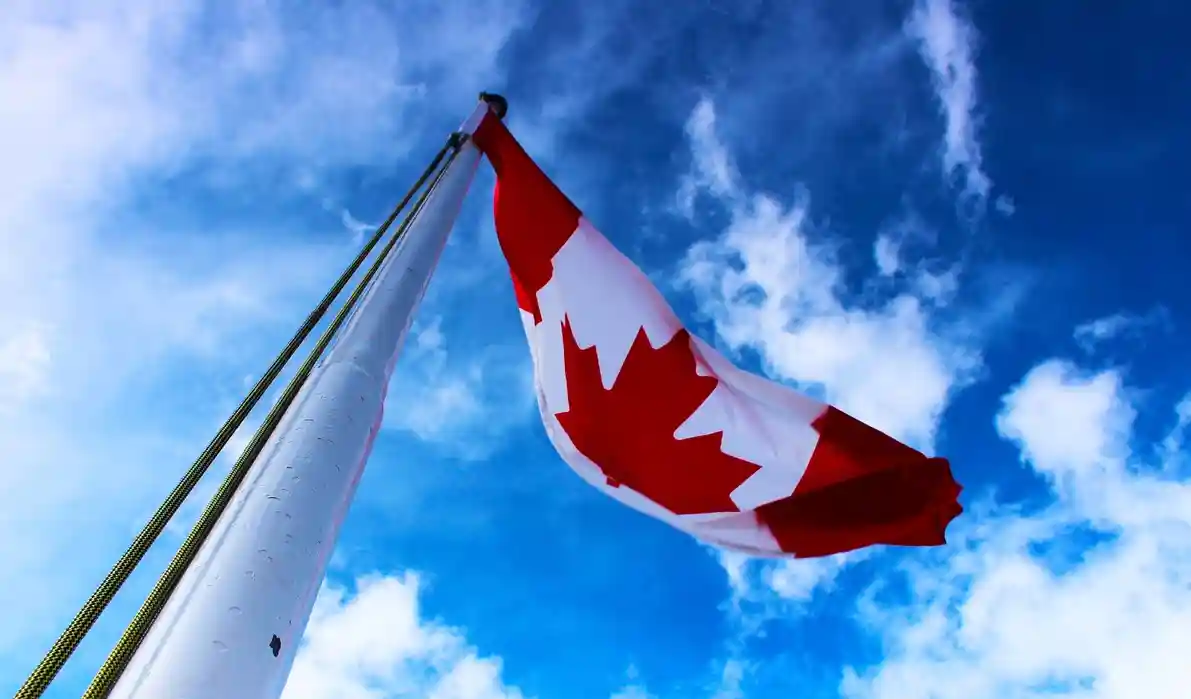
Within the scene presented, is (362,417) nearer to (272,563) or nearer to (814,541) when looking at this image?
(272,563)

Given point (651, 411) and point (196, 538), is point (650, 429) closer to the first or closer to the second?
point (651, 411)

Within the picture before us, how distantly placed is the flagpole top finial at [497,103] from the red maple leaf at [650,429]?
94.0 inches

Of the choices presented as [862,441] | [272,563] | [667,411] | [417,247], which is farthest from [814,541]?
[272,563]

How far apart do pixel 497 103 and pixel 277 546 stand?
22.4 feet

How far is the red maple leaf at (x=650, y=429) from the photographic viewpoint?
8.38 m

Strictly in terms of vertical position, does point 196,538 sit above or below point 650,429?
below

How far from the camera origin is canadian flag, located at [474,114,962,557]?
26.8 feet

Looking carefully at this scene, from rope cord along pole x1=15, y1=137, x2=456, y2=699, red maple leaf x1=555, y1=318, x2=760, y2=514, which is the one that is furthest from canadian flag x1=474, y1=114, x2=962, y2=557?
rope cord along pole x1=15, y1=137, x2=456, y2=699

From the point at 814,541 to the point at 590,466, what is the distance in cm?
243

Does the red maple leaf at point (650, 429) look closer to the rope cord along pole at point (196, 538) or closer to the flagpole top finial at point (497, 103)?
the flagpole top finial at point (497, 103)

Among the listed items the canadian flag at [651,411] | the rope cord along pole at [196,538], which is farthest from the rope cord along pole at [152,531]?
the canadian flag at [651,411]

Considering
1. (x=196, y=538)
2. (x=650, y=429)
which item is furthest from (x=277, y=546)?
(x=650, y=429)

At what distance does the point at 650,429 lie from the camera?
8531 mm

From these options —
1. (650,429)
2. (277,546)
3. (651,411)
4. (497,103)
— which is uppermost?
(497,103)
